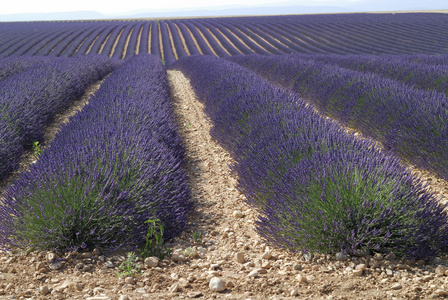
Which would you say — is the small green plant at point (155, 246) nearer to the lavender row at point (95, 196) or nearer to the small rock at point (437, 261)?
the lavender row at point (95, 196)

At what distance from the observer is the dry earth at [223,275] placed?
1.93 meters

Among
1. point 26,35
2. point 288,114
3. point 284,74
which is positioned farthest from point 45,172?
point 26,35

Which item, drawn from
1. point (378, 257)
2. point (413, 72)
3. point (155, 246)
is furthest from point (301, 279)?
point (413, 72)

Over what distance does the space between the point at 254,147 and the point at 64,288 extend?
1.98 meters

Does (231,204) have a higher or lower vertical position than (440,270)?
lower

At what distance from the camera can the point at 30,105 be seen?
5320 millimetres

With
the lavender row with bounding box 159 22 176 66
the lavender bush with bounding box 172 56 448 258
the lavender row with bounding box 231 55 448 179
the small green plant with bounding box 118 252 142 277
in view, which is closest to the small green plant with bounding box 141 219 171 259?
the small green plant with bounding box 118 252 142 277

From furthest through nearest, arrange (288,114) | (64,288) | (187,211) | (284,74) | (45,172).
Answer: (284,74) → (288,114) → (187,211) → (45,172) → (64,288)

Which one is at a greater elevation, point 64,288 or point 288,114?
point 288,114

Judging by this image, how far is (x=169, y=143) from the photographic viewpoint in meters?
4.10

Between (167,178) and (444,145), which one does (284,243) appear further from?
(444,145)

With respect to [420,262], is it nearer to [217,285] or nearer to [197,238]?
[217,285]

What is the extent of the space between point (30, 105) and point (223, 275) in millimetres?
4325

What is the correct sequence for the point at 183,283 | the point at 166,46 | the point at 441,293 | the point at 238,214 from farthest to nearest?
the point at 166,46, the point at 238,214, the point at 183,283, the point at 441,293
